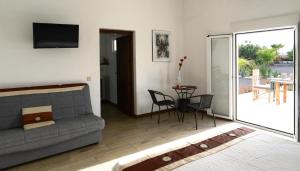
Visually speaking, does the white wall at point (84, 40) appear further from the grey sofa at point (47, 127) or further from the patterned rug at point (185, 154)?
the patterned rug at point (185, 154)

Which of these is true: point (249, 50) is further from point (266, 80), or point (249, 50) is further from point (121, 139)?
point (121, 139)

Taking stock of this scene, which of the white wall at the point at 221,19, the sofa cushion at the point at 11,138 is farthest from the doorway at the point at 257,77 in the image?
the sofa cushion at the point at 11,138

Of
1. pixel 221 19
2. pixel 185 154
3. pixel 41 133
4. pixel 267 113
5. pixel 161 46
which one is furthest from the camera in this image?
pixel 161 46

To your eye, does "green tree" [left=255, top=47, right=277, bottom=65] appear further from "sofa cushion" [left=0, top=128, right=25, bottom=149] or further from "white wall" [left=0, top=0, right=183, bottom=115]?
"sofa cushion" [left=0, top=128, right=25, bottom=149]

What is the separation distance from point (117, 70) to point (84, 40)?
1869mm

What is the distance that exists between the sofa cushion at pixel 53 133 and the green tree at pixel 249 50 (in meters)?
4.14

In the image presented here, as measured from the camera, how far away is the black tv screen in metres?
3.54

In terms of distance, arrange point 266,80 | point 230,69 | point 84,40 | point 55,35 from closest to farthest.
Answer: point 55,35 < point 84,40 < point 230,69 < point 266,80

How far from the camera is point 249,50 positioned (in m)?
5.75

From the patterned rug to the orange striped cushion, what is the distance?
192cm

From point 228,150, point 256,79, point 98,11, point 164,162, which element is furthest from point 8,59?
point 256,79

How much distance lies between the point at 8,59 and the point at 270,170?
12.6ft

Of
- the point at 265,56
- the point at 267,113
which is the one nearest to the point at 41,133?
the point at 267,113

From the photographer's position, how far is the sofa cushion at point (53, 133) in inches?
108
